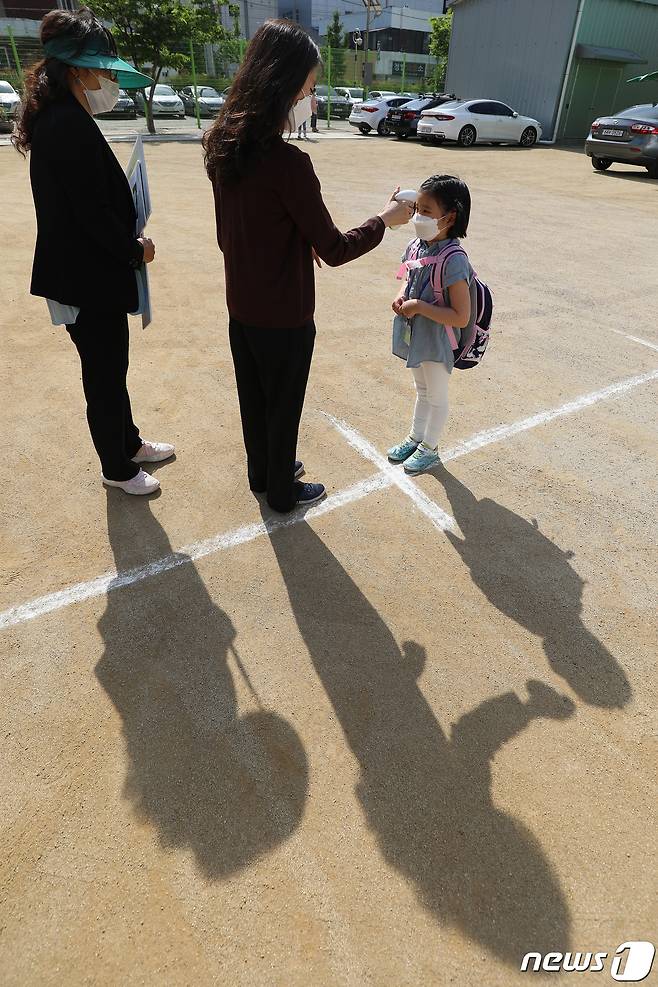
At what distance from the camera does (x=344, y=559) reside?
2939mm

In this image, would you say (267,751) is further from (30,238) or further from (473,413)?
(30,238)

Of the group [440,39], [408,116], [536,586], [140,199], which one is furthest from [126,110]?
[536,586]

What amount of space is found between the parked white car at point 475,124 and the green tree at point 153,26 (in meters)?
7.84

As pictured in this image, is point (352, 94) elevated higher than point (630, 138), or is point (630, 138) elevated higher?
point (352, 94)

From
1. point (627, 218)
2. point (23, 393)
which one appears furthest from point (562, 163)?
point (23, 393)

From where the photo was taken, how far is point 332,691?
2.29m

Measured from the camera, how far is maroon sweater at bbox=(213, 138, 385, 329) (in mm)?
2211

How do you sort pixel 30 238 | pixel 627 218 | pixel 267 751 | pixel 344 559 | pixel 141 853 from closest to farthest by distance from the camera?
pixel 141 853 < pixel 267 751 < pixel 344 559 < pixel 30 238 < pixel 627 218

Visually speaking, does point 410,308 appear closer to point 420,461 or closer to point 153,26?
point 420,461

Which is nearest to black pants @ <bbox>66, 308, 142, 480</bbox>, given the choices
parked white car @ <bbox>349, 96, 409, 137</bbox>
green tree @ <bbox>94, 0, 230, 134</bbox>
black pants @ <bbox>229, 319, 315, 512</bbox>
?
black pants @ <bbox>229, 319, 315, 512</bbox>

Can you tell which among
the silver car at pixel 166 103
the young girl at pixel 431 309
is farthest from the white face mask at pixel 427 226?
the silver car at pixel 166 103

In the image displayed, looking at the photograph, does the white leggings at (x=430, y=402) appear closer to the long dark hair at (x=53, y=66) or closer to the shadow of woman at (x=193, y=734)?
Answer: the shadow of woman at (x=193, y=734)

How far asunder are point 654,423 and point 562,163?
15.0 metres

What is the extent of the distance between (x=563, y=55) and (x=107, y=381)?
77.7 feet
